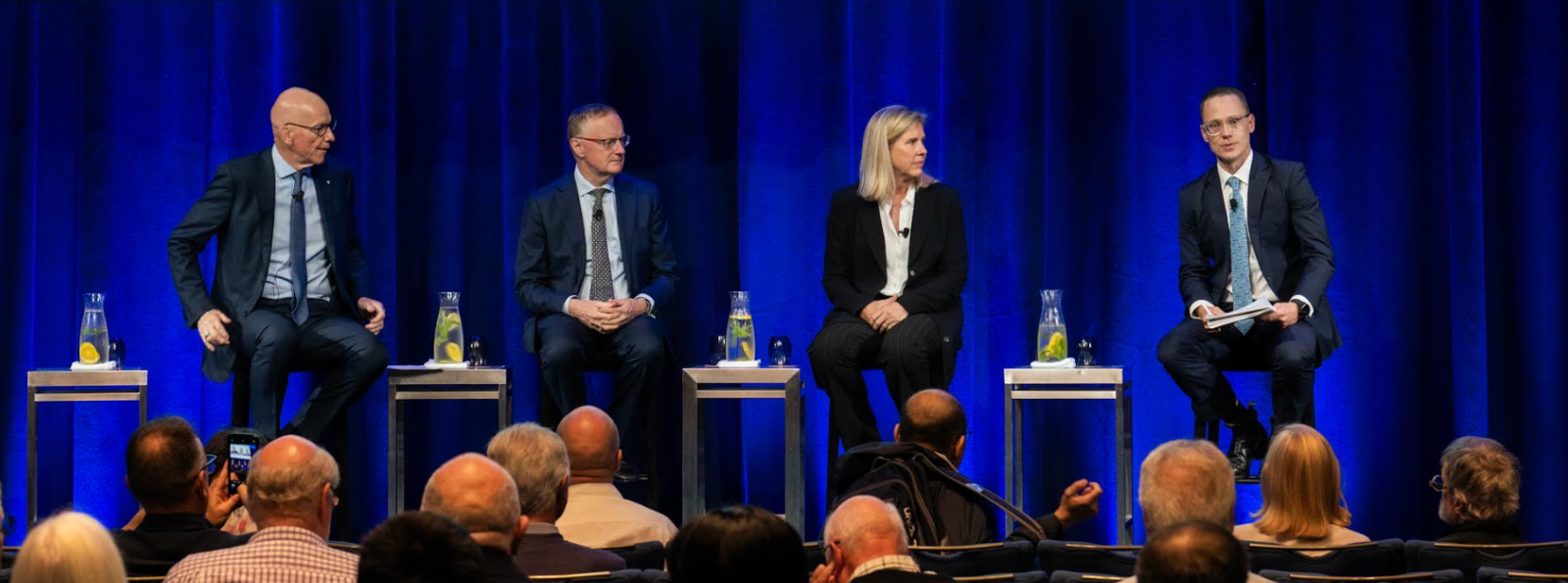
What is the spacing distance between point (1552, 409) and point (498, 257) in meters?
3.82

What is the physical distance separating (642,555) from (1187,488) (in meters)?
1.12

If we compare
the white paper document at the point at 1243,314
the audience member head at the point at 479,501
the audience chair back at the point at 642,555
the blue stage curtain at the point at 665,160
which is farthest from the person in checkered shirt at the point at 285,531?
the blue stage curtain at the point at 665,160

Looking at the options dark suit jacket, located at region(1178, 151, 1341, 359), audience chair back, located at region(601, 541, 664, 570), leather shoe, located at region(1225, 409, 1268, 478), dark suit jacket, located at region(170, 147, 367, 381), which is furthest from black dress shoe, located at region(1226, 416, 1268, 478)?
dark suit jacket, located at region(170, 147, 367, 381)

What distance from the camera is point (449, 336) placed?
5473 millimetres

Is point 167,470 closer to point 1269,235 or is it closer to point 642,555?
point 642,555

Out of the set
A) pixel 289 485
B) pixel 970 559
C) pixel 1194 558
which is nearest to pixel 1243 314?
pixel 970 559

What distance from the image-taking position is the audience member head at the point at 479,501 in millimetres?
2822

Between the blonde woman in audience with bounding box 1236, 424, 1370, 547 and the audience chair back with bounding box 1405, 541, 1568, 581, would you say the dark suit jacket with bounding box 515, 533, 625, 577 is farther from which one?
the audience chair back with bounding box 1405, 541, 1568, 581

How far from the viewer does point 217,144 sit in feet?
20.4

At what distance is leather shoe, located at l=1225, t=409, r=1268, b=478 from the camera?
5305 millimetres

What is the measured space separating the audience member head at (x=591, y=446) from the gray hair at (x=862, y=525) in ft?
4.11

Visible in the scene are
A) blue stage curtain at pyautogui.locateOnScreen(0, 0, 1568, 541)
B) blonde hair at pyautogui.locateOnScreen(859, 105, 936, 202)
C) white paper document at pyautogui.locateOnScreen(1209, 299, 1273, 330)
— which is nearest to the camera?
white paper document at pyautogui.locateOnScreen(1209, 299, 1273, 330)

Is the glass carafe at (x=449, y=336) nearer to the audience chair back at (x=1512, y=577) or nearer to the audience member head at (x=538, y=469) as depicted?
the audience member head at (x=538, y=469)

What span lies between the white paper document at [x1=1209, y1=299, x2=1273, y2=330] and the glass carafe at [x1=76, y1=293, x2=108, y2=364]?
11.8 feet
